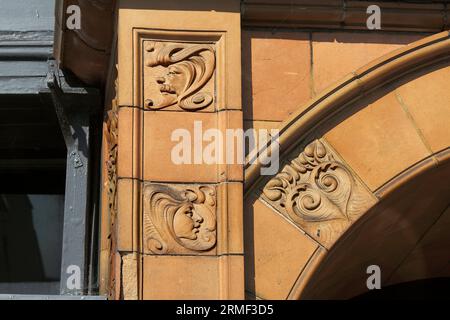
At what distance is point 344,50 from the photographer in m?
7.39

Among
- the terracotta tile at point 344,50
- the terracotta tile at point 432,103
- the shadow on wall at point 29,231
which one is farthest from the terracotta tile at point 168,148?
the shadow on wall at point 29,231

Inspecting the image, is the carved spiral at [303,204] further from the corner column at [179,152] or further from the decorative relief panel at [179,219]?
the decorative relief panel at [179,219]

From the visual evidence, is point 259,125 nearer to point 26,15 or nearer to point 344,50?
point 344,50

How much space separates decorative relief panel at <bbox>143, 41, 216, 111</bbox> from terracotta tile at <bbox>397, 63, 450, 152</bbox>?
114cm

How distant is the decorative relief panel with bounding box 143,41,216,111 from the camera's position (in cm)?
712

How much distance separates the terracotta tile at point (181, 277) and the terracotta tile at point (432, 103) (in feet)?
4.87

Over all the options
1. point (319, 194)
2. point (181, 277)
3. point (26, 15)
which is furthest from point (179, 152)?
point (26, 15)

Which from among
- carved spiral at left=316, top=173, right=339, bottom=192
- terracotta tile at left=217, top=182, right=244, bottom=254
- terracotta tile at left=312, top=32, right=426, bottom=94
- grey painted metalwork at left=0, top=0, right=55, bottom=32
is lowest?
terracotta tile at left=217, top=182, right=244, bottom=254

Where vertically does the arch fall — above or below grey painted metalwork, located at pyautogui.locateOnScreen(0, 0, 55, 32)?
below

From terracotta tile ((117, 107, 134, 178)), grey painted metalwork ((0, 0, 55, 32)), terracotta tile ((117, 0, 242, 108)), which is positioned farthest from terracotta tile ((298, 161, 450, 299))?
grey painted metalwork ((0, 0, 55, 32))

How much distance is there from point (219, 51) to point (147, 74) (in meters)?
0.44

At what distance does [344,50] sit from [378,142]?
0.60 metres

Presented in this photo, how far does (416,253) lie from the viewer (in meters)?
8.25

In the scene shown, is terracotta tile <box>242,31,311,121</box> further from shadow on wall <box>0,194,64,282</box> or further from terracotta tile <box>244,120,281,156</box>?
shadow on wall <box>0,194,64,282</box>
